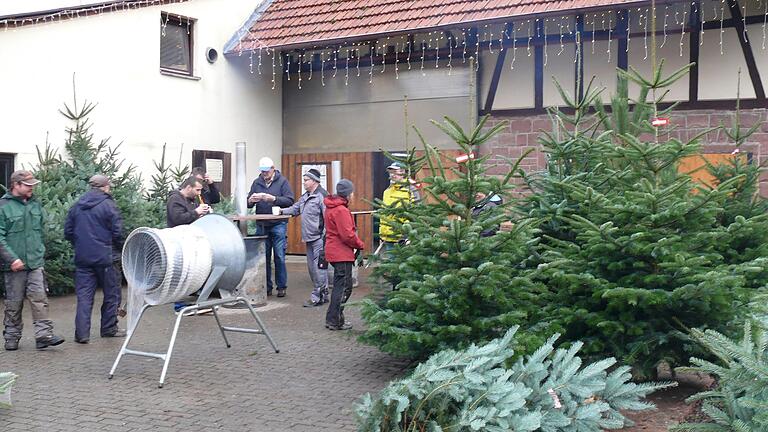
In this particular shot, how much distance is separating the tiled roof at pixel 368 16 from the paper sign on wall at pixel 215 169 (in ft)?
6.91

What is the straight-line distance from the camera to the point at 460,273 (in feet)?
20.2

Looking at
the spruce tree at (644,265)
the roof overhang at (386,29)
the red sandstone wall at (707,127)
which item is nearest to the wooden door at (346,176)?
the roof overhang at (386,29)

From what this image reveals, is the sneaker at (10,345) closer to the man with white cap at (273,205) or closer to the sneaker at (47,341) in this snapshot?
the sneaker at (47,341)

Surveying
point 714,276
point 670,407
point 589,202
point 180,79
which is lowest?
point 670,407

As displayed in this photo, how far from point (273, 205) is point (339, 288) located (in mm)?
2898

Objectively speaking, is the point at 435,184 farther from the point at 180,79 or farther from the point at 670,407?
the point at 180,79

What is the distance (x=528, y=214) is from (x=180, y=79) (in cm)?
890

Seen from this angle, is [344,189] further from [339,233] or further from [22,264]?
[22,264]

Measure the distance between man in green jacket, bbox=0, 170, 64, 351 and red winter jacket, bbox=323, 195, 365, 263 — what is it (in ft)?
9.37

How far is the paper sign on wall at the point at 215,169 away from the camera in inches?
587

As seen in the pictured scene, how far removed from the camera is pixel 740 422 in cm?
445

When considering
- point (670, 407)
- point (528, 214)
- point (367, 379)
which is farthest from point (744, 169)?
point (367, 379)

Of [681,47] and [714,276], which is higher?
[681,47]

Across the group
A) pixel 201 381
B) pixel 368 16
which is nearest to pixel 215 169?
A: pixel 368 16
